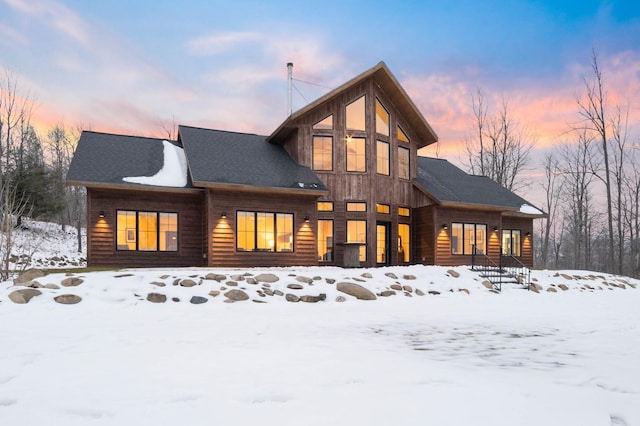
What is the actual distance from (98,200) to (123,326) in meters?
9.34

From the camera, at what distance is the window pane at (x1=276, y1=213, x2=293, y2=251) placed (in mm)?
15727

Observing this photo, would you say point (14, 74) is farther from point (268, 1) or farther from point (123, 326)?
point (123, 326)

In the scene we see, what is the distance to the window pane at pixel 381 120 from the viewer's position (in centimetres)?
1778

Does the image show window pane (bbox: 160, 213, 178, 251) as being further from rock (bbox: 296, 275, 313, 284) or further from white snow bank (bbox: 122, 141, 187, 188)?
rock (bbox: 296, 275, 313, 284)

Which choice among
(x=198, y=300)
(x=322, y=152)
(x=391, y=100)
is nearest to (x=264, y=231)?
(x=322, y=152)

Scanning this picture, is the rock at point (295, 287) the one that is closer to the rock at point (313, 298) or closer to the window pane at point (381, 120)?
the rock at point (313, 298)

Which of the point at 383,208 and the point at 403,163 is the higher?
the point at 403,163

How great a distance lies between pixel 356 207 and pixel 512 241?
10.4 metres

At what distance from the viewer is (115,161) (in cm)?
1551

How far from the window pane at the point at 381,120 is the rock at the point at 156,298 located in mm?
11611

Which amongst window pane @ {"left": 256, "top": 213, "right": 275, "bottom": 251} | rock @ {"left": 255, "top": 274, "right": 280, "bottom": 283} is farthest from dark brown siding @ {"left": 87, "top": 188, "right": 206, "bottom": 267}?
rock @ {"left": 255, "top": 274, "right": 280, "bottom": 283}

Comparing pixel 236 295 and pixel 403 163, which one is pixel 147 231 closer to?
pixel 236 295

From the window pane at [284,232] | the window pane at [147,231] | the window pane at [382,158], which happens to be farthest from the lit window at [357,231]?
the window pane at [147,231]

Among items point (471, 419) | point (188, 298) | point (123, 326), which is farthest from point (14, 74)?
point (471, 419)
